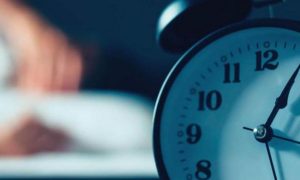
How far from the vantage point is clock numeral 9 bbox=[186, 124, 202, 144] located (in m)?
0.75

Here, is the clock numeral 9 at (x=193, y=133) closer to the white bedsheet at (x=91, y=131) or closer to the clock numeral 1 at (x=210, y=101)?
the clock numeral 1 at (x=210, y=101)

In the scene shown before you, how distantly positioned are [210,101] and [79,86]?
1.76ft

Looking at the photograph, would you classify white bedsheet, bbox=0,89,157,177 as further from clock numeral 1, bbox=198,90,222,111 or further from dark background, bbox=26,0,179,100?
clock numeral 1, bbox=198,90,222,111


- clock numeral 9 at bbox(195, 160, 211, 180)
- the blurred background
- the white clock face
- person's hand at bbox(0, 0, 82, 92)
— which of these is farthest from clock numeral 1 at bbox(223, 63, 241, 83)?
person's hand at bbox(0, 0, 82, 92)

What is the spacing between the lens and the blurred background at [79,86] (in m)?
1.17

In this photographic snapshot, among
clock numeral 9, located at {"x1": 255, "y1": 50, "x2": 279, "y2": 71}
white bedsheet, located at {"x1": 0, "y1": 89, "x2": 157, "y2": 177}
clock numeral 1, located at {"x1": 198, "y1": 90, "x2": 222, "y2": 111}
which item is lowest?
clock numeral 1, located at {"x1": 198, "y1": 90, "x2": 222, "y2": 111}

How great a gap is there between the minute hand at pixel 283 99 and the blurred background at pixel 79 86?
1.60 feet

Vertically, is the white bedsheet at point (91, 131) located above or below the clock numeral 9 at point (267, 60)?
above

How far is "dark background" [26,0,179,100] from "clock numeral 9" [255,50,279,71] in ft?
1.60

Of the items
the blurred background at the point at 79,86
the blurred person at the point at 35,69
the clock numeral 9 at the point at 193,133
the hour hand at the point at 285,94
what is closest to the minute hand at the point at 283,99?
the hour hand at the point at 285,94

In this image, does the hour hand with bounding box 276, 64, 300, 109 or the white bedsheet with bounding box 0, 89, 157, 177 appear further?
the white bedsheet with bounding box 0, 89, 157, 177

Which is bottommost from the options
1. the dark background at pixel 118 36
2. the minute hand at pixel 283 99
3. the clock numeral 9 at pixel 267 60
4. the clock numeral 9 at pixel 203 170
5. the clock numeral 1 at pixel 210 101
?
the clock numeral 9 at pixel 203 170

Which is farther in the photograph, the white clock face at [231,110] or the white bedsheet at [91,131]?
the white bedsheet at [91,131]

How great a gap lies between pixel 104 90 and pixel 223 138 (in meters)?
0.54
